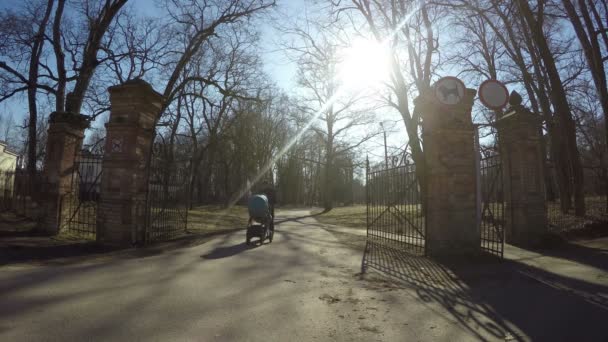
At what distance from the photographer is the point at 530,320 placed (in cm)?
370

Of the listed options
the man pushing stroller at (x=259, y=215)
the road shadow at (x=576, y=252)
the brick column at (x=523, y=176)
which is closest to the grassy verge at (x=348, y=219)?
the man pushing stroller at (x=259, y=215)

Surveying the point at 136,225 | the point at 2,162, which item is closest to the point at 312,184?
the point at 2,162

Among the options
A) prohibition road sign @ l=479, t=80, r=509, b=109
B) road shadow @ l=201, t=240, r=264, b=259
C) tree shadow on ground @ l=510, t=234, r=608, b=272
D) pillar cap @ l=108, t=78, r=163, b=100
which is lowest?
road shadow @ l=201, t=240, r=264, b=259

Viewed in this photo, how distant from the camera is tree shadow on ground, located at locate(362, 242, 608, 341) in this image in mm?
3471

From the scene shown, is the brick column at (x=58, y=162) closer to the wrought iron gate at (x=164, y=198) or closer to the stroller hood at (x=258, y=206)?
the wrought iron gate at (x=164, y=198)

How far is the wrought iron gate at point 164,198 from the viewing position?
8508 millimetres

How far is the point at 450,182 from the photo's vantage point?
23.5 feet

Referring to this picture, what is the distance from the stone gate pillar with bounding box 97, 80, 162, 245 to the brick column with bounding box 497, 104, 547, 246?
865 cm

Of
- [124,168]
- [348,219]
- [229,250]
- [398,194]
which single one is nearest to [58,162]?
[124,168]

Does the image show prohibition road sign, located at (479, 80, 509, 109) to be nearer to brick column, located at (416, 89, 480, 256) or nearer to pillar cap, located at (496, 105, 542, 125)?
brick column, located at (416, 89, 480, 256)

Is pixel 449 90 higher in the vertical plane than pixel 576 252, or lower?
higher

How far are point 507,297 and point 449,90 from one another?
400 centimetres

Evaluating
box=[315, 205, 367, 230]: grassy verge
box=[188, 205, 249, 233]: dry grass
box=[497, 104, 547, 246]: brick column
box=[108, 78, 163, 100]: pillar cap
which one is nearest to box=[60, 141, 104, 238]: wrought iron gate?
box=[108, 78, 163, 100]: pillar cap

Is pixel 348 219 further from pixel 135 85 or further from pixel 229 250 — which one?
pixel 135 85
